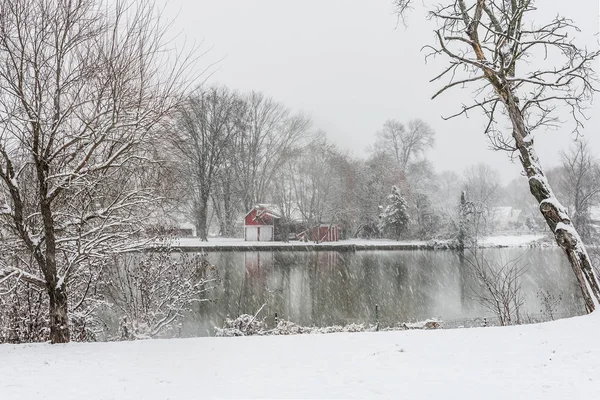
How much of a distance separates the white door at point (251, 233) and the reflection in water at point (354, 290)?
13.2 metres

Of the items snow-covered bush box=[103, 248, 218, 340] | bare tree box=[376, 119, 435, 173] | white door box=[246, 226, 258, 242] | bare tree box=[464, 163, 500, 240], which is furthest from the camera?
bare tree box=[376, 119, 435, 173]

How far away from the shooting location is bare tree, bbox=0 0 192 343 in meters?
6.39

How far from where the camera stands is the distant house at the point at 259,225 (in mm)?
46094

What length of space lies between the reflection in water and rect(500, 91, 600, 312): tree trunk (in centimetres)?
738

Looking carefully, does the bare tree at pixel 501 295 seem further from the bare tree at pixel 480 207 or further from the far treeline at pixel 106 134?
the bare tree at pixel 480 207

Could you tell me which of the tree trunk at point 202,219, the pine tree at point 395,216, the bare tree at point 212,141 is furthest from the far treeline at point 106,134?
the pine tree at point 395,216

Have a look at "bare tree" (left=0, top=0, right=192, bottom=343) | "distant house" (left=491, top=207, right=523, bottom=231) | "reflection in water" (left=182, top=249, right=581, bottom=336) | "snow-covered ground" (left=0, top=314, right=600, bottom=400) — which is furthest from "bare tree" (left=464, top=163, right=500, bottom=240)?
"bare tree" (left=0, top=0, right=192, bottom=343)

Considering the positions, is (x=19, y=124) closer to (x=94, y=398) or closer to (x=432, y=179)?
(x=94, y=398)

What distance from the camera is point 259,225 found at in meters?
46.1

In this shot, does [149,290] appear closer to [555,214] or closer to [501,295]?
[555,214]

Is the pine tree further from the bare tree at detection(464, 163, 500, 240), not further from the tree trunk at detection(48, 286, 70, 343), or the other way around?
the tree trunk at detection(48, 286, 70, 343)

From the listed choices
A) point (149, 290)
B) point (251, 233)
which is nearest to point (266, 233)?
point (251, 233)

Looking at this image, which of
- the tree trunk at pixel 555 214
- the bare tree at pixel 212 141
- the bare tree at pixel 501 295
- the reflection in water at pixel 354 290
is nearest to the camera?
the tree trunk at pixel 555 214

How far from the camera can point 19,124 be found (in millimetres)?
6621
